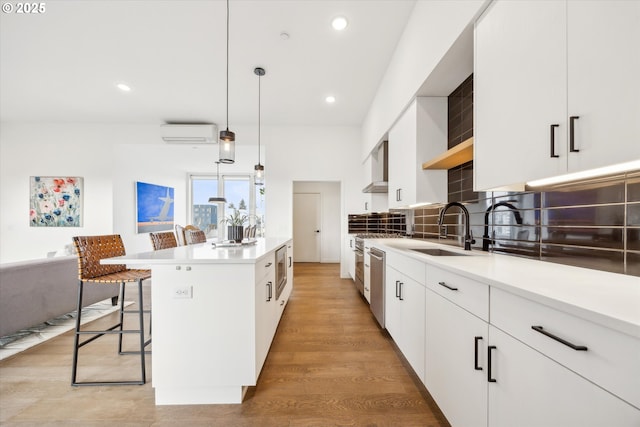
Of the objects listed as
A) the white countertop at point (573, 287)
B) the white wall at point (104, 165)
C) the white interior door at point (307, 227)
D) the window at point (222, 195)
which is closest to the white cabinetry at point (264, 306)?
the white countertop at point (573, 287)

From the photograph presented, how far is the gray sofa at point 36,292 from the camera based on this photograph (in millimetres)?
2158

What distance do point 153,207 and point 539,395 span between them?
7.62m

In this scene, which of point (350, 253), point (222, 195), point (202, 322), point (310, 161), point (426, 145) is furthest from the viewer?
point (222, 195)

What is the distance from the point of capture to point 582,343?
63cm

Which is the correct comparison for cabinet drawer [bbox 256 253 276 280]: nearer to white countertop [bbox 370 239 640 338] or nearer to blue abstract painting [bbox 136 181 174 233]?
white countertop [bbox 370 239 640 338]

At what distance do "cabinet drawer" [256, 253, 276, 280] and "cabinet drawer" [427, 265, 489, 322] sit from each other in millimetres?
1119

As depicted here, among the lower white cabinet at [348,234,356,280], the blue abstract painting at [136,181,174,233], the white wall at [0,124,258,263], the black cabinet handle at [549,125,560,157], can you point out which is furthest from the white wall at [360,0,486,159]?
the blue abstract painting at [136,181,174,233]

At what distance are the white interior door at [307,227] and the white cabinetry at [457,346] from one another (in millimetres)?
5154

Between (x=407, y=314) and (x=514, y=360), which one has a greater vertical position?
(x=514, y=360)

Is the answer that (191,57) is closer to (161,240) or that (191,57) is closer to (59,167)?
(161,240)

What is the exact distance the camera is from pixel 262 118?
4605mm

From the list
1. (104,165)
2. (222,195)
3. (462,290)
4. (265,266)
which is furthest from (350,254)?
(104,165)

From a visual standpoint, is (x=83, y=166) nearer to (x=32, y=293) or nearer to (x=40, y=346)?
(x=32, y=293)

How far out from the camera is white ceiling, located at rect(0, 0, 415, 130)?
2.27 metres
